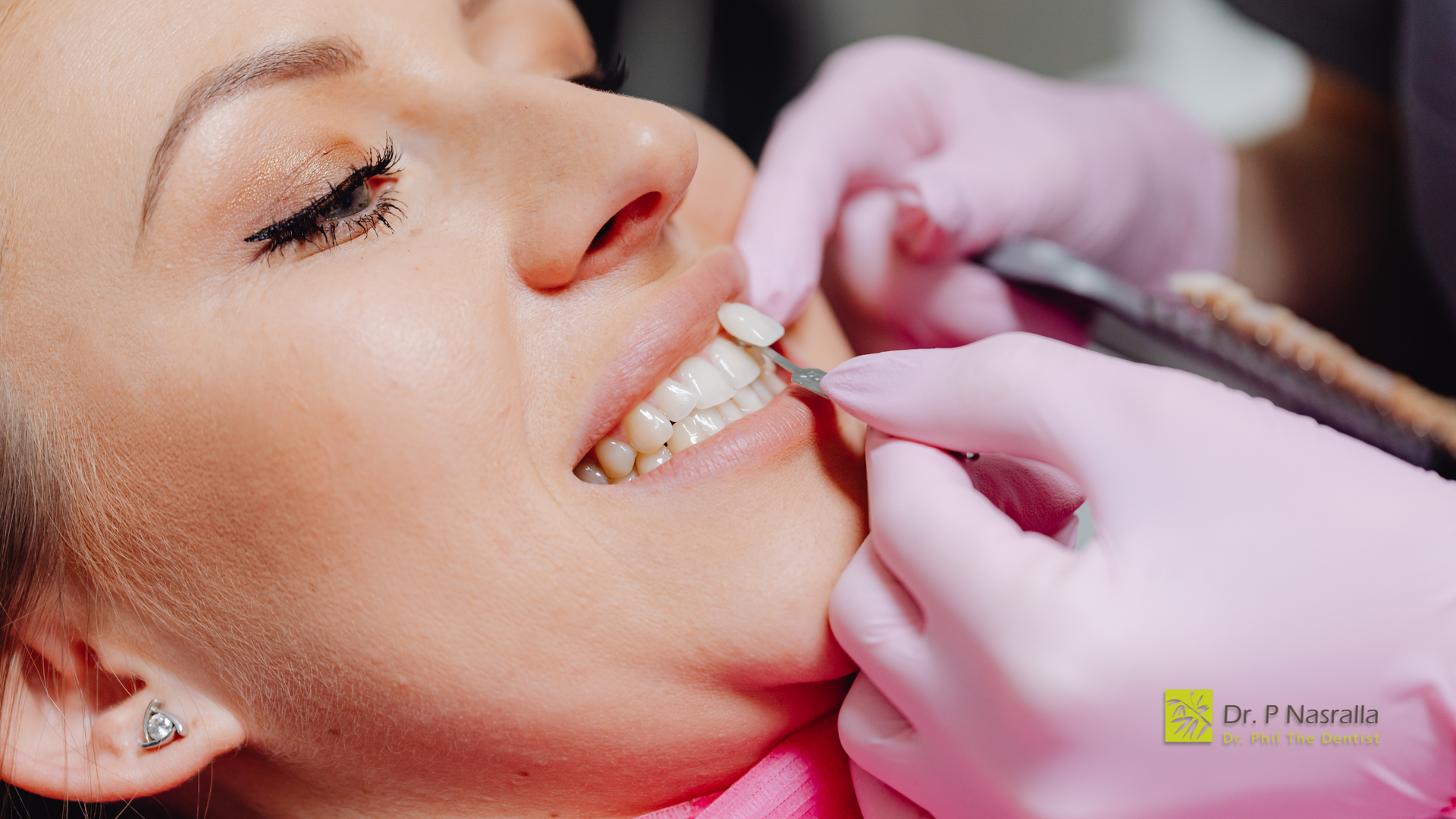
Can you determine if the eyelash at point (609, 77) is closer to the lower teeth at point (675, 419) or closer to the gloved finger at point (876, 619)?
the lower teeth at point (675, 419)

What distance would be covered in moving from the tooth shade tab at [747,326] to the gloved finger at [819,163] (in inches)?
3.8

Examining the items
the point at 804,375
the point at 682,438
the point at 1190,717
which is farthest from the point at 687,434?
the point at 1190,717

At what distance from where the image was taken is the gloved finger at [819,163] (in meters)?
1.09

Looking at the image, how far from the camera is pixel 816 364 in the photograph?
1.04 meters

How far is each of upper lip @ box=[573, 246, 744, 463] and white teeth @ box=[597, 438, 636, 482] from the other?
2 centimetres

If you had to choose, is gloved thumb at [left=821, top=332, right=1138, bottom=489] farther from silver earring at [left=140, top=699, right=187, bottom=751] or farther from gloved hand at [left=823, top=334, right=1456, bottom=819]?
silver earring at [left=140, top=699, right=187, bottom=751]

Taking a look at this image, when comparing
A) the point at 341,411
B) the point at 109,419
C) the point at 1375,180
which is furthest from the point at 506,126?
the point at 1375,180

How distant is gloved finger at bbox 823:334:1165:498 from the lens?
2.38 ft

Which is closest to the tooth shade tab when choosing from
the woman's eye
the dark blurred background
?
the woman's eye

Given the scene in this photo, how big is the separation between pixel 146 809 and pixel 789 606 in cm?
80

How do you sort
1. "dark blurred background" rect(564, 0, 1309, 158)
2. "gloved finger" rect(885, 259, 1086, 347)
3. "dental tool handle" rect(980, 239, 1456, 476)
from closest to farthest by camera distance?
1. "dental tool handle" rect(980, 239, 1456, 476)
2. "gloved finger" rect(885, 259, 1086, 347)
3. "dark blurred background" rect(564, 0, 1309, 158)

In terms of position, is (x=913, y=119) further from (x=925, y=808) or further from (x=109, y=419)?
(x=109, y=419)

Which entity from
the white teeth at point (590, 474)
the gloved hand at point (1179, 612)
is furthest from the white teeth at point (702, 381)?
the gloved hand at point (1179, 612)

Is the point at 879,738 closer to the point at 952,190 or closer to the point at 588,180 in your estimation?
the point at 588,180
